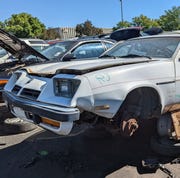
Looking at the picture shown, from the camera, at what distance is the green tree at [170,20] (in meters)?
44.6

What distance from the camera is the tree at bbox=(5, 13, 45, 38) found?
1653 inches

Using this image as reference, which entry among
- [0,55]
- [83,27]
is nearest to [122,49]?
[0,55]

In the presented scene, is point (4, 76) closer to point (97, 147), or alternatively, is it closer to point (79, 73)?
point (97, 147)

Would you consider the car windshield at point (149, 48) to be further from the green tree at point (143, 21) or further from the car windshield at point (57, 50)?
the green tree at point (143, 21)

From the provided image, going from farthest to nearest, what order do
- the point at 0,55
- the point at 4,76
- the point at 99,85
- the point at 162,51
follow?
the point at 0,55 < the point at 4,76 < the point at 162,51 < the point at 99,85

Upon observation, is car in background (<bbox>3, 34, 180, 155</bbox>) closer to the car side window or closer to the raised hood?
the raised hood

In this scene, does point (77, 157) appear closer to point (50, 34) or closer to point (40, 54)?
point (40, 54)

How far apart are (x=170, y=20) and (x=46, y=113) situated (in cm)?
4570

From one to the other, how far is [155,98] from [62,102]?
121 cm

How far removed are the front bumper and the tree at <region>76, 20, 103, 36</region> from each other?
137 feet

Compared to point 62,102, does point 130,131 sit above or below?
below

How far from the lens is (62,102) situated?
3533 millimetres

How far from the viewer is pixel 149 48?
4750 millimetres

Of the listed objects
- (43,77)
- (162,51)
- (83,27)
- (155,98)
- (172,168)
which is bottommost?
(172,168)
